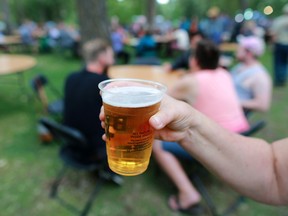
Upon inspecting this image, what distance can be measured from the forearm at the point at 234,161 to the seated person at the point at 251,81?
6.65 feet

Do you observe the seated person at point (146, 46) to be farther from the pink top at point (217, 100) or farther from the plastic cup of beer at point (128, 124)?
the plastic cup of beer at point (128, 124)

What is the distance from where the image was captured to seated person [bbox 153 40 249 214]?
229cm

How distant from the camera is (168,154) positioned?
8.05ft

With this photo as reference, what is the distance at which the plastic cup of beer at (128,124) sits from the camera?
2.44ft

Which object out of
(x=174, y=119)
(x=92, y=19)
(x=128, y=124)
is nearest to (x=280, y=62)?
(x=92, y=19)

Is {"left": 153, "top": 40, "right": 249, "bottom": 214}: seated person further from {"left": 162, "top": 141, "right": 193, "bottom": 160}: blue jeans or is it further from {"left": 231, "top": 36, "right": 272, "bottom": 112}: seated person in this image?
{"left": 231, "top": 36, "right": 272, "bottom": 112}: seated person

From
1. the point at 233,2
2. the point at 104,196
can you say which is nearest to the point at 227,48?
the point at 104,196

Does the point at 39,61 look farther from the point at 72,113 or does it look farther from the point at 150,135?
the point at 150,135

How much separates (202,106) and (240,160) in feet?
4.02

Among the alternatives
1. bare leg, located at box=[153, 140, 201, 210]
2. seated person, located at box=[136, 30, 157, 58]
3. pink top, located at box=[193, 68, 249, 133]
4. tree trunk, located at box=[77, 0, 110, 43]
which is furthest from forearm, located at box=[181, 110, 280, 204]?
seated person, located at box=[136, 30, 157, 58]

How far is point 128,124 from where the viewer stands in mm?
750

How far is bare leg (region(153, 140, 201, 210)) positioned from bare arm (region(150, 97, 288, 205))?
1.30m

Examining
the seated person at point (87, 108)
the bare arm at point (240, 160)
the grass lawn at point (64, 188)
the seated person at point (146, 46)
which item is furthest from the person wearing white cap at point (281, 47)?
the bare arm at point (240, 160)

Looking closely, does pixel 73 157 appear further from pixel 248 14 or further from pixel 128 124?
pixel 248 14
